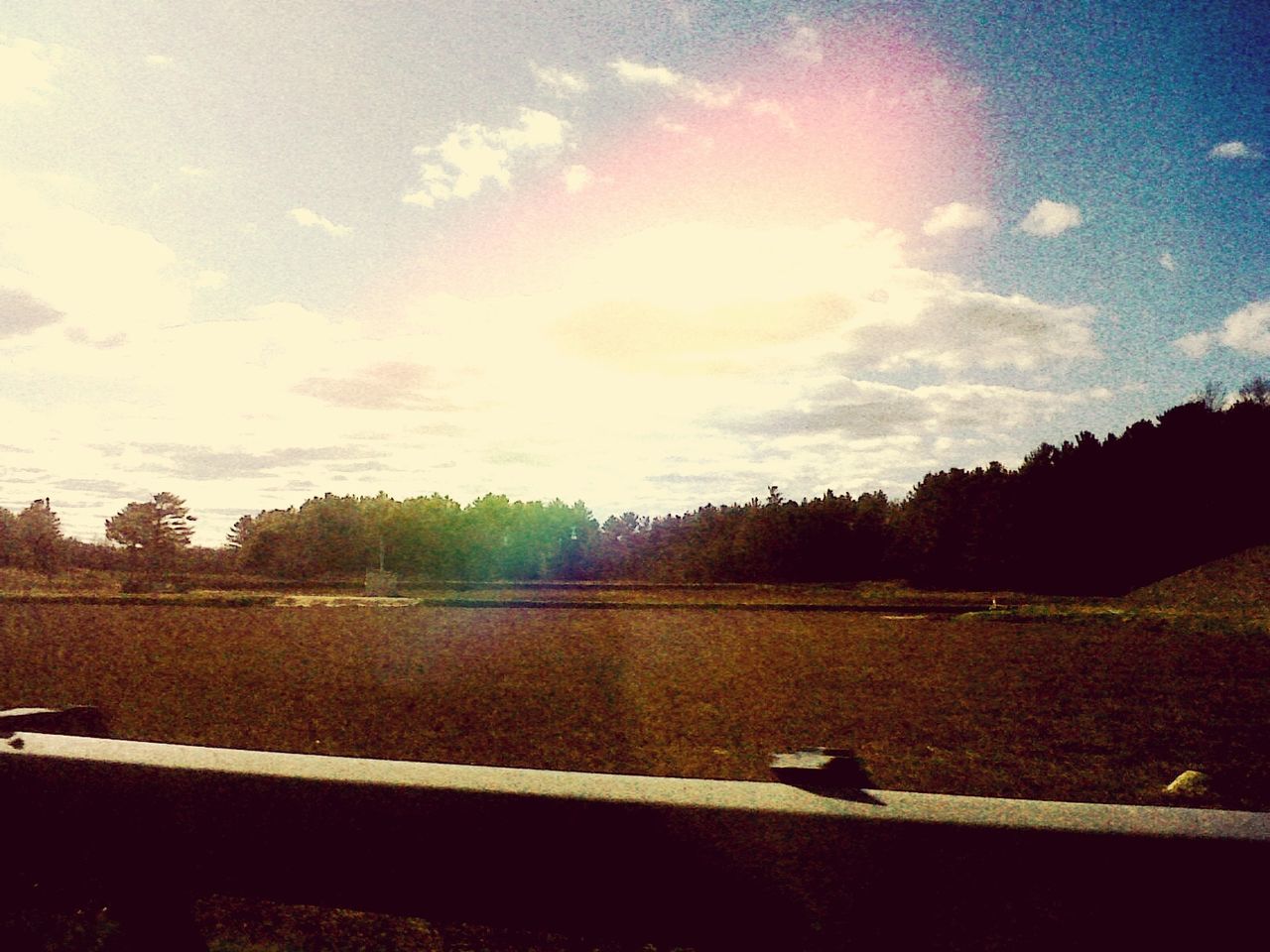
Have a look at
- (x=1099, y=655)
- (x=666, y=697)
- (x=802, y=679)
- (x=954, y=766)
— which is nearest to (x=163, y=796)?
(x=954, y=766)

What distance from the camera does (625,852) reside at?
2.46 m

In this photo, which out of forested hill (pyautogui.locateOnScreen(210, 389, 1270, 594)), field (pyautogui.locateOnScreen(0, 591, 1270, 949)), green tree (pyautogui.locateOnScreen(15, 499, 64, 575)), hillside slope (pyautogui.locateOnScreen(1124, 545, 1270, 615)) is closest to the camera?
field (pyautogui.locateOnScreen(0, 591, 1270, 949))

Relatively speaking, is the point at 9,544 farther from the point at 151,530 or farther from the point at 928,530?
the point at 928,530

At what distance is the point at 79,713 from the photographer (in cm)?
388

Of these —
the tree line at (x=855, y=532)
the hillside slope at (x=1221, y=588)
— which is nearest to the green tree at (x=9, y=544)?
the tree line at (x=855, y=532)

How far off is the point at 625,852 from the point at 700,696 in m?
8.39

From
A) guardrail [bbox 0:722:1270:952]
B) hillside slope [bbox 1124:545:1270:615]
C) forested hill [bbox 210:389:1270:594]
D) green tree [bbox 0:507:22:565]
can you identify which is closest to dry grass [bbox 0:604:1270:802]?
guardrail [bbox 0:722:1270:952]

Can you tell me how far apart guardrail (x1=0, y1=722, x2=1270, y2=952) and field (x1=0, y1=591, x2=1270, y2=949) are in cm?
66

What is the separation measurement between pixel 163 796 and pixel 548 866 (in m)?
1.46

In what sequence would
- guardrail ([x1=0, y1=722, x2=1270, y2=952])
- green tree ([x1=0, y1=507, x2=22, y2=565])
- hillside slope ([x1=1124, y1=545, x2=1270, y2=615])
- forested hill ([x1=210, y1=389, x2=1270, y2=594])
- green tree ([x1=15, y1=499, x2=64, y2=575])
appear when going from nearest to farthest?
guardrail ([x1=0, y1=722, x2=1270, y2=952]) → hillside slope ([x1=1124, y1=545, x2=1270, y2=615]) → forested hill ([x1=210, y1=389, x2=1270, y2=594]) → green tree ([x1=15, y1=499, x2=64, y2=575]) → green tree ([x1=0, y1=507, x2=22, y2=565])

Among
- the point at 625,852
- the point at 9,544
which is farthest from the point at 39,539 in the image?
the point at 625,852

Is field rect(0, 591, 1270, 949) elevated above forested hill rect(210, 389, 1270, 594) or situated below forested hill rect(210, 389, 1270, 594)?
below

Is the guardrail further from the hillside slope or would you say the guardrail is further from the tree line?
the tree line

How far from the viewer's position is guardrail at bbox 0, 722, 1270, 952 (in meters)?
2.14
